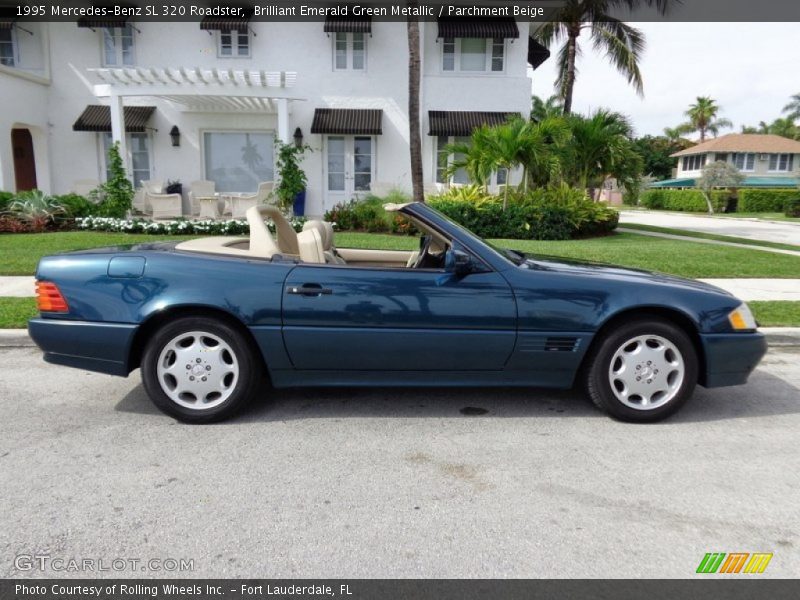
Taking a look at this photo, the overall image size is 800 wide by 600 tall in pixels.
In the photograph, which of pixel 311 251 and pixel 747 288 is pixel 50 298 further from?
pixel 747 288

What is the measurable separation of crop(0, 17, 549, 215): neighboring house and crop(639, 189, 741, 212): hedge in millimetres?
29326

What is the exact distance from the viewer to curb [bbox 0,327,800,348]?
5.82 meters

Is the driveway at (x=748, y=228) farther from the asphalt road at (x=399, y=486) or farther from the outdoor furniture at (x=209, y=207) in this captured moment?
the asphalt road at (x=399, y=486)

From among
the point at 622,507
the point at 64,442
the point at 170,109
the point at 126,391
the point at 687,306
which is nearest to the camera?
the point at 622,507

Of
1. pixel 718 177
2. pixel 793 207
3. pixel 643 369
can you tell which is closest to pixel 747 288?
pixel 643 369

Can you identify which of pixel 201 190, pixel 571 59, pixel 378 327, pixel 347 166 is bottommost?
pixel 378 327

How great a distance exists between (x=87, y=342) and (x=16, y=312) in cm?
347

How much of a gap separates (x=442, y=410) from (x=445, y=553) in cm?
168

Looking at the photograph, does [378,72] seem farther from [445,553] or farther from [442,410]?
[445,553]

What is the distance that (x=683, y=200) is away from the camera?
46.4m

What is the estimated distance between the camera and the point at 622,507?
9.59 feet

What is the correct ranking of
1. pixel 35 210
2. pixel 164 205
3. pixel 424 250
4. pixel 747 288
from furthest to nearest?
pixel 164 205 < pixel 35 210 < pixel 747 288 < pixel 424 250

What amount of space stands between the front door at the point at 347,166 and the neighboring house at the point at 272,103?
32 mm
